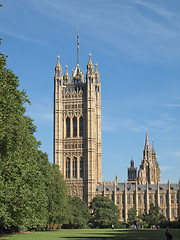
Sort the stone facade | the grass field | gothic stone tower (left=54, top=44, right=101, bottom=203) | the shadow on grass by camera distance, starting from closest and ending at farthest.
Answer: the grass field → the shadow on grass → the stone facade → gothic stone tower (left=54, top=44, right=101, bottom=203)

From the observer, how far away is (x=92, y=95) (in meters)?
139

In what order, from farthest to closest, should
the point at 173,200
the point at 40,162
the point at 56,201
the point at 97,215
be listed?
the point at 173,200
the point at 97,215
the point at 56,201
the point at 40,162

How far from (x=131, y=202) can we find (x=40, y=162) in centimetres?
8287

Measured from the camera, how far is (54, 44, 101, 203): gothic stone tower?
134m

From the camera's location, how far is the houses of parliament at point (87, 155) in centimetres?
13350

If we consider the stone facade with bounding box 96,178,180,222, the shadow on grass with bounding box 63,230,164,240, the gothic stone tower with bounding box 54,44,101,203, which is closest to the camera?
the shadow on grass with bounding box 63,230,164,240

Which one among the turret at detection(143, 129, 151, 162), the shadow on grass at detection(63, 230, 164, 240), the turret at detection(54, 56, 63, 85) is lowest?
the shadow on grass at detection(63, 230, 164, 240)

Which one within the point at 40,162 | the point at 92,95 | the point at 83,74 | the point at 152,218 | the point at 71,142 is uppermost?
the point at 83,74

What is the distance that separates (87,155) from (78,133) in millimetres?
7461

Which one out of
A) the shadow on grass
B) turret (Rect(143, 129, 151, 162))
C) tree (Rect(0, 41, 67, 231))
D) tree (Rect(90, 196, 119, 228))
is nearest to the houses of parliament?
tree (Rect(90, 196, 119, 228))

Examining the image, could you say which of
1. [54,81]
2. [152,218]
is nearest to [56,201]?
[152,218]

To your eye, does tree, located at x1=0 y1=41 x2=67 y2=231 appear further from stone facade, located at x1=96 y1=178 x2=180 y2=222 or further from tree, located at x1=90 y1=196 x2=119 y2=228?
stone facade, located at x1=96 y1=178 x2=180 y2=222

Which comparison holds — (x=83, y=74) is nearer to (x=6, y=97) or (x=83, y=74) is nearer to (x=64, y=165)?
(x=64, y=165)

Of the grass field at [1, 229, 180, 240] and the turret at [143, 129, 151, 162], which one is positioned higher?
the turret at [143, 129, 151, 162]
